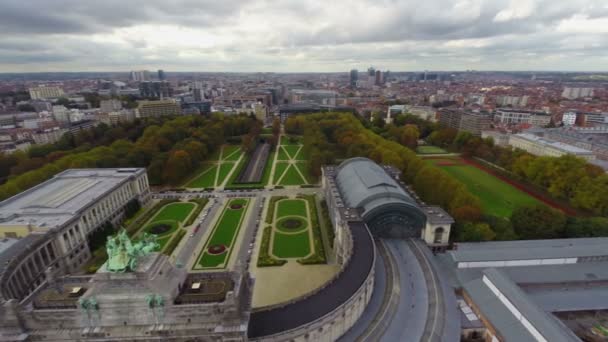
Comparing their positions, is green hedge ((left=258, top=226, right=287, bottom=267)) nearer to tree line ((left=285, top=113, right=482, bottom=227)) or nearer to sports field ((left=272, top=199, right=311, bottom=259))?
sports field ((left=272, top=199, right=311, bottom=259))

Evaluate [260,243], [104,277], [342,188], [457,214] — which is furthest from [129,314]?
[457,214]

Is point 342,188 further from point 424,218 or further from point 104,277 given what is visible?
point 104,277

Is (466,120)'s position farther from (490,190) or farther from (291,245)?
(291,245)

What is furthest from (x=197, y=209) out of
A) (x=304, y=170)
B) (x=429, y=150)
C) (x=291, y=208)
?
(x=429, y=150)

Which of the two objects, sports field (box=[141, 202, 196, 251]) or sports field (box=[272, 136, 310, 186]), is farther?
sports field (box=[272, 136, 310, 186])

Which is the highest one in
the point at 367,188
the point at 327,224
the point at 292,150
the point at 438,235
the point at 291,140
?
the point at 367,188

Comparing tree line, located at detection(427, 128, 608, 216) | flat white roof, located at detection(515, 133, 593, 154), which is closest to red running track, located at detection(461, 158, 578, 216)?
tree line, located at detection(427, 128, 608, 216)
